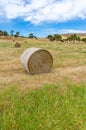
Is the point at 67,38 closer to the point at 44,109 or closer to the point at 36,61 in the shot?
the point at 36,61

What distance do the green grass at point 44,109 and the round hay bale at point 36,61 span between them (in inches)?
156

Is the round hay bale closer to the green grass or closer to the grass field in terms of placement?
the grass field

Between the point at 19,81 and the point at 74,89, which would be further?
the point at 19,81

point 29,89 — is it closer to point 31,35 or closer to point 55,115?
point 55,115

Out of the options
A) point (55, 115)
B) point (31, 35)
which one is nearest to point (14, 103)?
point (55, 115)

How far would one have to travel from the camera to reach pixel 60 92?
849cm

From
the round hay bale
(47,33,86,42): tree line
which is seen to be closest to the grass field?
the round hay bale

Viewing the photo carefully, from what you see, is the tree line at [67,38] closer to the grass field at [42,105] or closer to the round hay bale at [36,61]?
the round hay bale at [36,61]

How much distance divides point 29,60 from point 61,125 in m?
6.95

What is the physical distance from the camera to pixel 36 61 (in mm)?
12977

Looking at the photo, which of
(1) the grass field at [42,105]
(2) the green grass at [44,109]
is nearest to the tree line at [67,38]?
(1) the grass field at [42,105]

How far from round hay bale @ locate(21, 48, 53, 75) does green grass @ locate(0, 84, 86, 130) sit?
396 centimetres

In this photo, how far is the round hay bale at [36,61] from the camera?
12664 millimetres

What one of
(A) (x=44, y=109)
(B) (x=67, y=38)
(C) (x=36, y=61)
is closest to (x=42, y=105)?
(A) (x=44, y=109)
